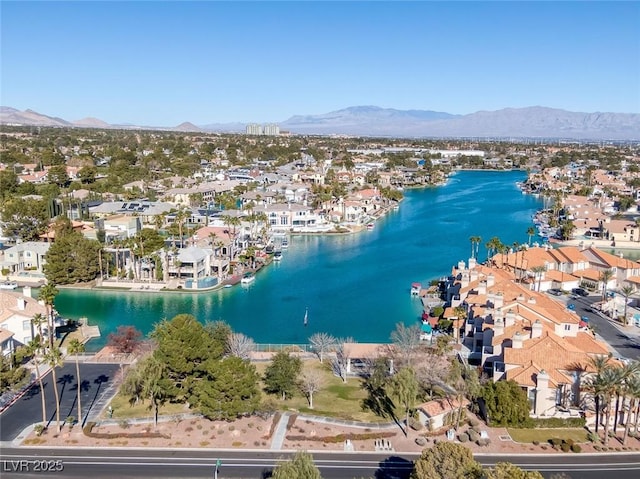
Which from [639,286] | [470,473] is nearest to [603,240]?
[639,286]

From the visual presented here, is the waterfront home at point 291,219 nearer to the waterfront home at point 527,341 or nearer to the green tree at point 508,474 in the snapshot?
the waterfront home at point 527,341

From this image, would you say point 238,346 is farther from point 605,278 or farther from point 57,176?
point 57,176

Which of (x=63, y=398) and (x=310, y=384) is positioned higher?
(x=310, y=384)

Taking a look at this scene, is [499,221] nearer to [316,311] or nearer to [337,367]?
[316,311]

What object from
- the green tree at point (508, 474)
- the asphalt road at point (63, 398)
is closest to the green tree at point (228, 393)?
the asphalt road at point (63, 398)

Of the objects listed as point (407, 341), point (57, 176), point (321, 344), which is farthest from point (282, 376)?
point (57, 176)
